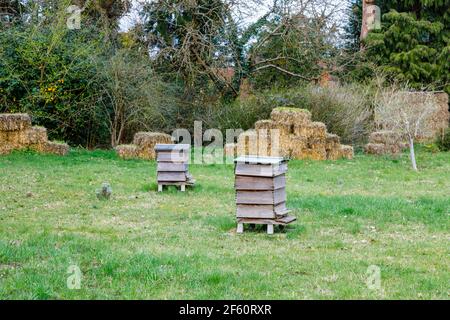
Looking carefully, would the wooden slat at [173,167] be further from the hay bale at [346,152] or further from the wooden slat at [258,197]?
the hay bale at [346,152]

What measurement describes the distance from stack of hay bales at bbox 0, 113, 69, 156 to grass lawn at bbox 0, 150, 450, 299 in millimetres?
4006

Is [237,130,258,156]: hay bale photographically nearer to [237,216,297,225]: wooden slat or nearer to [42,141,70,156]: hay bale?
[42,141,70,156]: hay bale

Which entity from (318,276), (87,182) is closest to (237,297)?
(318,276)

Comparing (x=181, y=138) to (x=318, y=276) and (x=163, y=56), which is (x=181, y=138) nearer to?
(x=163, y=56)

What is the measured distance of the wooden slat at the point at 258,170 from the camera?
9.83 metres

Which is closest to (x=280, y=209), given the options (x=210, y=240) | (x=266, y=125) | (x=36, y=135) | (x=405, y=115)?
(x=210, y=240)

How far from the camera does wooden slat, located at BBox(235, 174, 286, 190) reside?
984 centimetres

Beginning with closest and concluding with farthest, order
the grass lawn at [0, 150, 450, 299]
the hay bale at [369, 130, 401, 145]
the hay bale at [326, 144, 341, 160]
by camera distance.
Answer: the grass lawn at [0, 150, 450, 299] < the hay bale at [326, 144, 341, 160] < the hay bale at [369, 130, 401, 145]

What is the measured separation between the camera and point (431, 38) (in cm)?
3186

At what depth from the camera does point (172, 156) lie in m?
14.2

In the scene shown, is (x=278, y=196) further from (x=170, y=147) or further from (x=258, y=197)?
(x=170, y=147)

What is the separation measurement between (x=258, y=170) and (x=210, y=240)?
1440 mm

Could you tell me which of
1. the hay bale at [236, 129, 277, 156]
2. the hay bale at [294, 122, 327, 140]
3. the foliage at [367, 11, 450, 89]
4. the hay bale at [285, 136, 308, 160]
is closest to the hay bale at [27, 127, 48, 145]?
the hay bale at [236, 129, 277, 156]

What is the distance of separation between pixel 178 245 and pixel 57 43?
15.9 m
